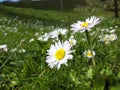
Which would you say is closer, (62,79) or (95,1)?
(62,79)

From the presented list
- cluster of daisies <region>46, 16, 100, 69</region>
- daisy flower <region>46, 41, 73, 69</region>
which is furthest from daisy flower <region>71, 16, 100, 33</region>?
daisy flower <region>46, 41, 73, 69</region>

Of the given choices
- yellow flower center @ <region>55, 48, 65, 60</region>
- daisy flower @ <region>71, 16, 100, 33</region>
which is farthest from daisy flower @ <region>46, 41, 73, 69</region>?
daisy flower @ <region>71, 16, 100, 33</region>

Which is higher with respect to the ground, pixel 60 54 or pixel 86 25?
pixel 86 25

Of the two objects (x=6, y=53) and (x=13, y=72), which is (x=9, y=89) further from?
(x=6, y=53)

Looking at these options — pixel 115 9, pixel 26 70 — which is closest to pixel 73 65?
pixel 26 70

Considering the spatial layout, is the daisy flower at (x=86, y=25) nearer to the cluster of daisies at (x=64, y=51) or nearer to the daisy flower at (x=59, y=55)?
the cluster of daisies at (x=64, y=51)

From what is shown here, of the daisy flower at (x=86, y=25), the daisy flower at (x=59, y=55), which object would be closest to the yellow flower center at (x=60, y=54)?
the daisy flower at (x=59, y=55)

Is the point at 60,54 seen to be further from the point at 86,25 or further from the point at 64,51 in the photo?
the point at 86,25

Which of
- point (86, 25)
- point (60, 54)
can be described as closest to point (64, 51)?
point (60, 54)

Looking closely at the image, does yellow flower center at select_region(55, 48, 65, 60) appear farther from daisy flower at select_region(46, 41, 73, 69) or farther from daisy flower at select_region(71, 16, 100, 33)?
daisy flower at select_region(71, 16, 100, 33)

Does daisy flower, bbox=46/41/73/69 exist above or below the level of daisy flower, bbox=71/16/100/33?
below

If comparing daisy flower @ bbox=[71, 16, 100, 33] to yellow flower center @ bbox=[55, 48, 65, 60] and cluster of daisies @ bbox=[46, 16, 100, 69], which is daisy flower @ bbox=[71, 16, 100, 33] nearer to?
cluster of daisies @ bbox=[46, 16, 100, 69]
